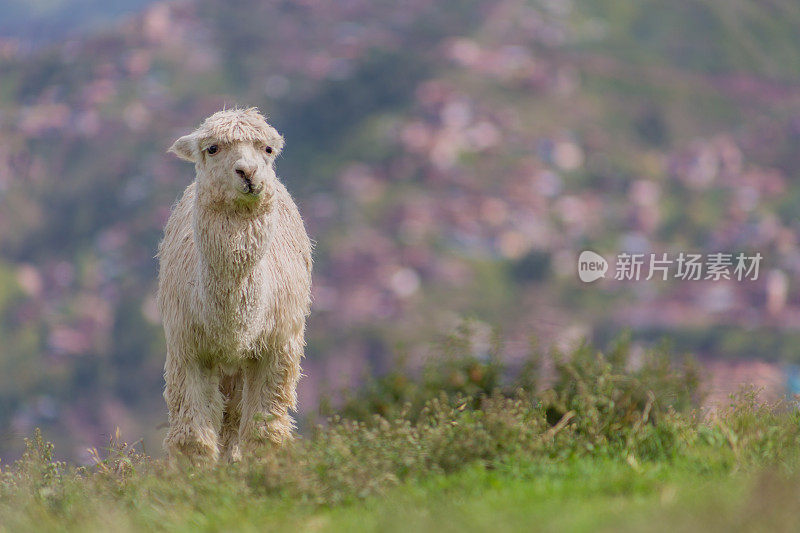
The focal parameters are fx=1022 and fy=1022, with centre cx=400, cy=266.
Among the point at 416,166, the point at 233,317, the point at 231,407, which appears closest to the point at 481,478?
the point at 233,317

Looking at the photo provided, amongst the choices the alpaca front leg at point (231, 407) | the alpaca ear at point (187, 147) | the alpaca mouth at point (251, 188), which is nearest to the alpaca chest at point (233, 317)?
the alpaca mouth at point (251, 188)

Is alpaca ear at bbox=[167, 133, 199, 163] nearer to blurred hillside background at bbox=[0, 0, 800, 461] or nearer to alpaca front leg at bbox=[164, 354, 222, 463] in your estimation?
alpaca front leg at bbox=[164, 354, 222, 463]

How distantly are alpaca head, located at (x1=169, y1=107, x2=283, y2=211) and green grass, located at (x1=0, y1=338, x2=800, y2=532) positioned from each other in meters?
1.73

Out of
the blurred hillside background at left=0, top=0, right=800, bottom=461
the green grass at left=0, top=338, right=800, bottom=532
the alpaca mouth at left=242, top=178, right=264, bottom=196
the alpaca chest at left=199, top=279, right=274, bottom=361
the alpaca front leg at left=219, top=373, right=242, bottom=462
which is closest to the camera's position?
the green grass at left=0, top=338, right=800, bottom=532

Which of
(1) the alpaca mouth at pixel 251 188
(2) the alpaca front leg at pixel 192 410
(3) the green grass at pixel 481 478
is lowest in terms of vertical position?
(3) the green grass at pixel 481 478

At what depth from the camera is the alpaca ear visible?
7.58 m

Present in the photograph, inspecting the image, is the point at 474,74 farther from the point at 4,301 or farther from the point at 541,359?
the point at 541,359

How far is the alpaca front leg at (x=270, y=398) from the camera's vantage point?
7.82 metres

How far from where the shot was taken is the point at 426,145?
7550cm

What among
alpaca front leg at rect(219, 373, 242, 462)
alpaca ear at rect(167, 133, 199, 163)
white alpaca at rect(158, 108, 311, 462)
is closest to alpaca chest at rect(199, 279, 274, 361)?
white alpaca at rect(158, 108, 311, 462)

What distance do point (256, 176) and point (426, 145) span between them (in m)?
69.0

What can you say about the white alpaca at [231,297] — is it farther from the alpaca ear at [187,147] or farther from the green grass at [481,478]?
the green grass at [481,478]

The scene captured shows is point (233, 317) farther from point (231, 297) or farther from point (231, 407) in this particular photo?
point (231, 407)

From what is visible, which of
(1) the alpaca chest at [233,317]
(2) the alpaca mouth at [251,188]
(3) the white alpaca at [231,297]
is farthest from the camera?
(1) the alpaca chest at [233,317]
